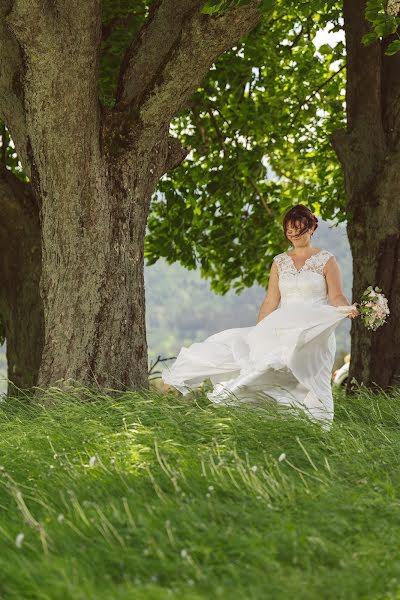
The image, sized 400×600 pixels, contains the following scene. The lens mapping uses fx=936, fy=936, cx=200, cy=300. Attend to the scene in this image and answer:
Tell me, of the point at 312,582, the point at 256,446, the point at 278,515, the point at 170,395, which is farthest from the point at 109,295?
the point at 312,582

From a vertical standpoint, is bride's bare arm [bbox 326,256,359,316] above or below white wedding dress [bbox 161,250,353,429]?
above

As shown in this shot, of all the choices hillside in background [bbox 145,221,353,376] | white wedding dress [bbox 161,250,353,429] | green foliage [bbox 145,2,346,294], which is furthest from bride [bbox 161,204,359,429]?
hillside in background [bbox 145,221,353,376]

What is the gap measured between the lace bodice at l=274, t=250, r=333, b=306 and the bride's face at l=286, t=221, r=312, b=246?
0.16 meters

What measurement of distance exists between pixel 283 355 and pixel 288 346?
101mm

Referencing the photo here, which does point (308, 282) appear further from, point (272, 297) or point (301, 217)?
point (301, 217)

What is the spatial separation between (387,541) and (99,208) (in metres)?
5.18

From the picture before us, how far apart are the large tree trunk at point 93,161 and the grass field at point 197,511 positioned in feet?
5.49

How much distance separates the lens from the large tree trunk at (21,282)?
446 inches

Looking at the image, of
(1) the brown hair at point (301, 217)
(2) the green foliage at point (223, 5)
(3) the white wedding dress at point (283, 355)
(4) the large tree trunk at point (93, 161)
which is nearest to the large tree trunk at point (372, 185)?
(3) the white wedding dress at point (283, 355)

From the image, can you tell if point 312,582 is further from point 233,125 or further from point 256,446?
point 233,125

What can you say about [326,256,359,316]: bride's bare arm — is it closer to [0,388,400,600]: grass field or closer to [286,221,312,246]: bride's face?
[286,221,312,246]: bride's face

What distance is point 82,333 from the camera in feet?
28.5

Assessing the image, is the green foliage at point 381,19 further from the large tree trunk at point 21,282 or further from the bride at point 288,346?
the large tree trunk at point 21,282

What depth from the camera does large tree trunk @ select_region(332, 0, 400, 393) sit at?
1082 cm
